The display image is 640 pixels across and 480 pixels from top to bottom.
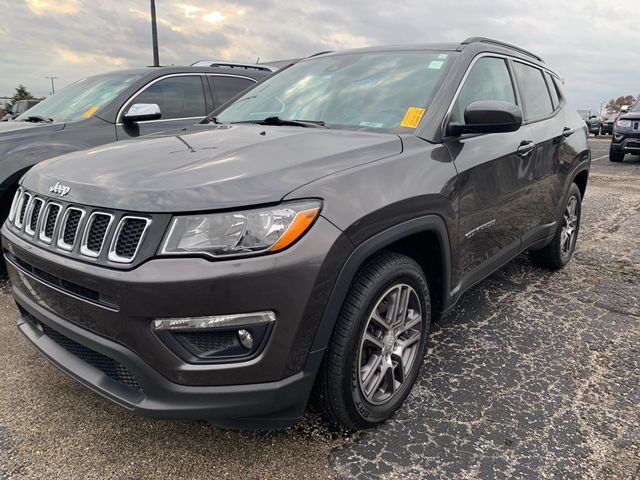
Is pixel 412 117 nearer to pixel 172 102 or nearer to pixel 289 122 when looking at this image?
pixel 289 122

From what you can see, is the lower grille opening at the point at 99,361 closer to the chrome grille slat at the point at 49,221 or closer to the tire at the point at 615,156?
the chrome grille slat at the point at 49,221

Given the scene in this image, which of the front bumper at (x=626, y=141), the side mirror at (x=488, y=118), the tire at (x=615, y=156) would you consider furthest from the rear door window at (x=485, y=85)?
the tire at (x=615, y=156)

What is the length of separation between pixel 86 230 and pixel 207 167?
1.64 ft

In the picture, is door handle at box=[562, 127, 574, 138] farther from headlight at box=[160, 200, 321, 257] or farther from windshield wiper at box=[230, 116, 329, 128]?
headlight at box=[160, 200, 321, 257]

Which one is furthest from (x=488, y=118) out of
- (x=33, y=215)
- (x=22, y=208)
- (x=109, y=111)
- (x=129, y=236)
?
(x=109, y=111)

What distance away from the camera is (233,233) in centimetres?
173

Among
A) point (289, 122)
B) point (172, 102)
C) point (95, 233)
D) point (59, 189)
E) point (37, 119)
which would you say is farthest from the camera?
point (172, 102)

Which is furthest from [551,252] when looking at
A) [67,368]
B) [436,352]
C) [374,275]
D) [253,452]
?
[67,368]

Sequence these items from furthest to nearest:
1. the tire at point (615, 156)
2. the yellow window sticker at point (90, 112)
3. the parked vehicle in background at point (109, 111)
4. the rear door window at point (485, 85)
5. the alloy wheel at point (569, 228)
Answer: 1. the tire at point (615, 156)
2. the yellow window sticker at point (90, 112)
3. the alloy wheel at point (569, 228)
4. the parked vehicle in background at point (109, 111)
5. the rear door window at point (485, 85)

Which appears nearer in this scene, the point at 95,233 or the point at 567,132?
the point at 95,233

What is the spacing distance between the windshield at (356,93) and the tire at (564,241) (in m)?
2.07

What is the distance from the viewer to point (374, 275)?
2.09 m

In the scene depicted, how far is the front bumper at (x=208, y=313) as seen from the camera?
1679mm

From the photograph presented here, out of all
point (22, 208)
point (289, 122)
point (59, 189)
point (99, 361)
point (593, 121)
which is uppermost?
point (289, 122)
